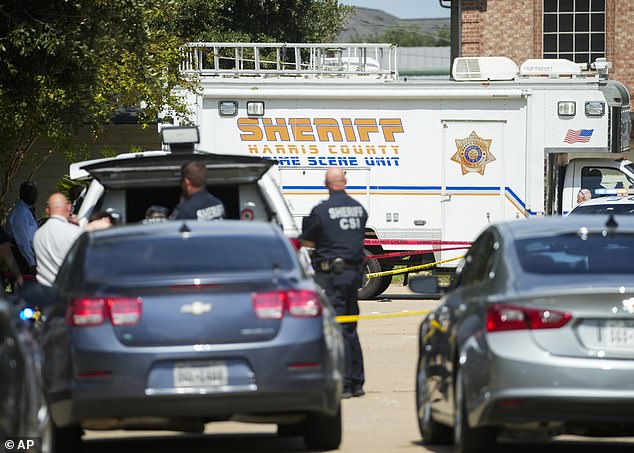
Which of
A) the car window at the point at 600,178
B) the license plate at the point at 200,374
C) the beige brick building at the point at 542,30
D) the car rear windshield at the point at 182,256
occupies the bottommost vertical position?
the car window at the point at 600,178

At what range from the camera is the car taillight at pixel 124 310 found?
315 inches

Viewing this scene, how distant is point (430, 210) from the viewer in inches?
851

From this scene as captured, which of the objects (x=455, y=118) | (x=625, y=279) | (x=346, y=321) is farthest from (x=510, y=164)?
(x=625, y=279)

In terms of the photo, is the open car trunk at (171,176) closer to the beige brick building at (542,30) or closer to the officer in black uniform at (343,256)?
the officer in black uniform at (343,256)

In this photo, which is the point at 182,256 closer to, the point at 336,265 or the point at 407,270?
the point at 336,265

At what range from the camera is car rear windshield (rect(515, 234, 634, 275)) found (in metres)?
8.12

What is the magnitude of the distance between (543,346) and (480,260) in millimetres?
1356

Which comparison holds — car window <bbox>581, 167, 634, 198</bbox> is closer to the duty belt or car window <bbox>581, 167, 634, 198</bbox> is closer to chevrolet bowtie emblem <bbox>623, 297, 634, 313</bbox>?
the duty belt

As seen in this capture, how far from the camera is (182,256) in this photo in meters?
8.54

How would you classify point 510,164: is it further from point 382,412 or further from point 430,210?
point 382,412

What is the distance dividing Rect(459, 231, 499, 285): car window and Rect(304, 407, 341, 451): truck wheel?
118 centimetres

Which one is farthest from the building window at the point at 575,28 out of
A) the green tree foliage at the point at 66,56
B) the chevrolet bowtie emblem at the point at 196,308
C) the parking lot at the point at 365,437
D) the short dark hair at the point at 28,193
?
the chevrolet bowtie emblem at the point at 196,308

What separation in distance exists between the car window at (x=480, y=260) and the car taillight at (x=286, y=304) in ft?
3.25

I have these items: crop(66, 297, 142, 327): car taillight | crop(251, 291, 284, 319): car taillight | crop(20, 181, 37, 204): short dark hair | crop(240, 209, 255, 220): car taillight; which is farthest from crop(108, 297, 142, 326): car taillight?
crop(20, 181, 37, 204): short dark hair
